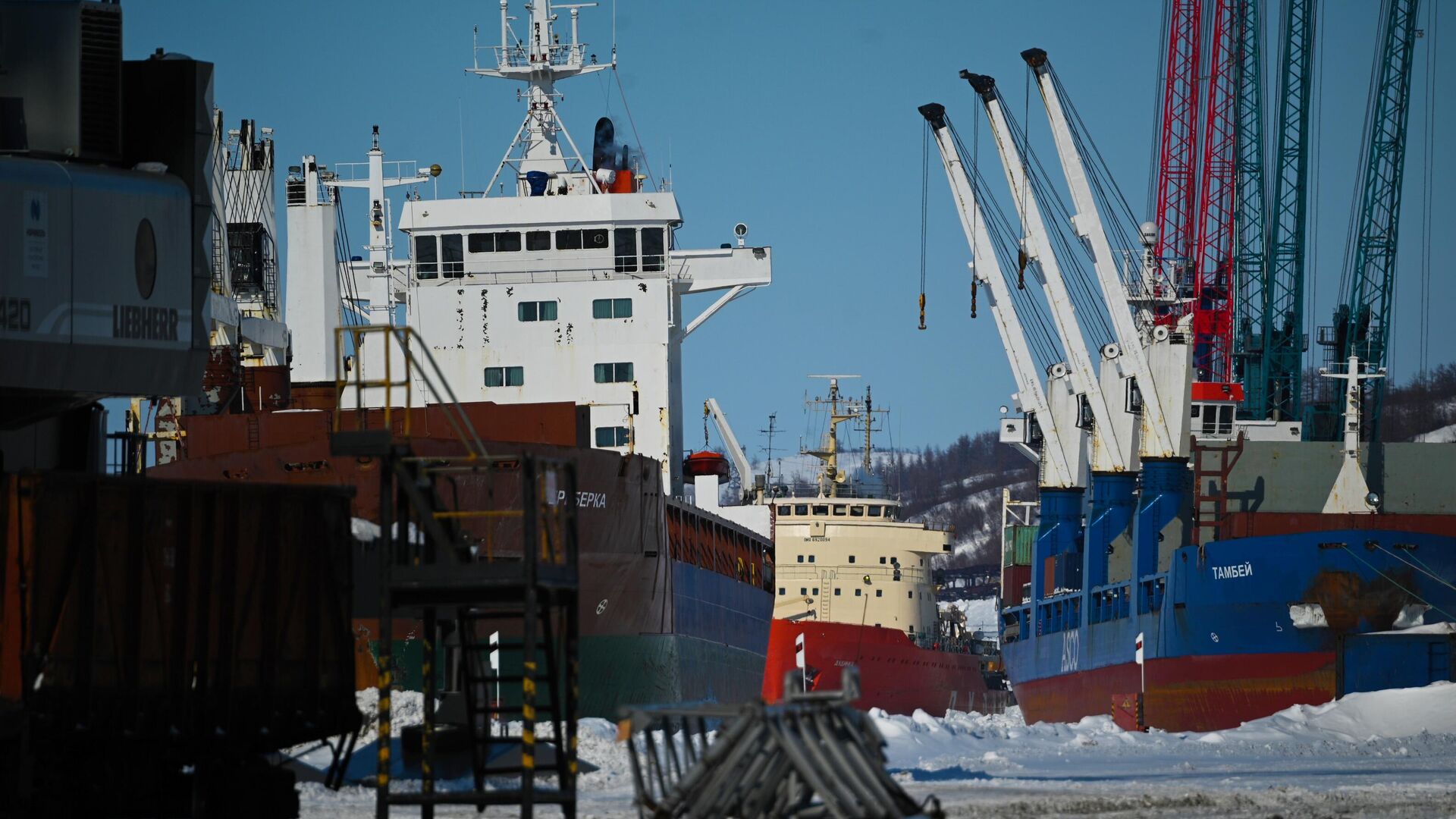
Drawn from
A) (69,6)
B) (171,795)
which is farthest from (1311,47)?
(171,795)

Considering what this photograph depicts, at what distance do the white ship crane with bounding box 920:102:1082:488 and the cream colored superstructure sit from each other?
929cm

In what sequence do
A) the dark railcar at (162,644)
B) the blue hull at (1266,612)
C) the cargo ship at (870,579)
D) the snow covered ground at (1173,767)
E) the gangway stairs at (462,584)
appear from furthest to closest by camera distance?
the cargo ship at (870,579), the blue hull at (1266,612), the snow covered ground at (1173,767), the dark railcar at (162,644), the gangway stairs at (462,584)

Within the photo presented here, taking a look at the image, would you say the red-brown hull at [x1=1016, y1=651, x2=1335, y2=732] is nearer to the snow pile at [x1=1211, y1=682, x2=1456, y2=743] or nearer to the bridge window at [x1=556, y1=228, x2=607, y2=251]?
the snow pile at [x1=1211, y1=682, x2=1456, y2=743]

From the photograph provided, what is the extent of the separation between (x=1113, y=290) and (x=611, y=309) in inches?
700

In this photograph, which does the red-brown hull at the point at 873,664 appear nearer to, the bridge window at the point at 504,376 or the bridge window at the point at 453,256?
the bridge window at the point at 504,376

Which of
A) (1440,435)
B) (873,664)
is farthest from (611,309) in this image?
(1440,435)

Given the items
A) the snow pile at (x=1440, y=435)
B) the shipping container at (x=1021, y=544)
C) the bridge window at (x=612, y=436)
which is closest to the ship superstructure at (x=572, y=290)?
the bridge window at (x=612, y=436)

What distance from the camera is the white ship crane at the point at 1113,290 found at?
45.0 metres

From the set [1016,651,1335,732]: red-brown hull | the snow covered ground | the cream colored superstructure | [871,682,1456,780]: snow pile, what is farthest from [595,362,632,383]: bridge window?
the cream colored superstructure

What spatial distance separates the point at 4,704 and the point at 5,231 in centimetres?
447

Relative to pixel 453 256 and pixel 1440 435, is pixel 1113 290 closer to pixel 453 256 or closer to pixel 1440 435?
pixel 453 256

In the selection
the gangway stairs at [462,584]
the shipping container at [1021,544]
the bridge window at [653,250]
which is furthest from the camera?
the shipping container at [1021,544]

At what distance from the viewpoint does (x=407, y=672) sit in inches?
969

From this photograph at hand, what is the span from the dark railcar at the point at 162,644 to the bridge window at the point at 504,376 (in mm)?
18022
